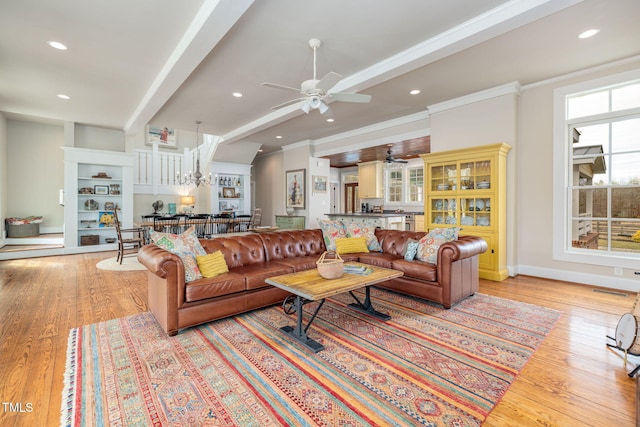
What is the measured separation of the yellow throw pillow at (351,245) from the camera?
4.40 m

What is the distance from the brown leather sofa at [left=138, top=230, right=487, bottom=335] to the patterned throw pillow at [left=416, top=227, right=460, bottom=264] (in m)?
0.14

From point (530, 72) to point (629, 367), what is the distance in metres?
3.74

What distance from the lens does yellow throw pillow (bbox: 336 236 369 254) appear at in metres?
4.40

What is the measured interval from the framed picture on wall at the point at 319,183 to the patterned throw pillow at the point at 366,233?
3.68 metres

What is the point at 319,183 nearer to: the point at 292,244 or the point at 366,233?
the point at 366,233

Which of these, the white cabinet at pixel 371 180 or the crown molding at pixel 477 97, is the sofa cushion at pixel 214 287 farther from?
the white cabinet at pixel 371 180

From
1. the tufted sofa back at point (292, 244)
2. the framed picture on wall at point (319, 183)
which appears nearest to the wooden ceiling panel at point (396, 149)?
the framed picture on wall at point (319, 183)

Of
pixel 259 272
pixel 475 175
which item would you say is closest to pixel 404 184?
pixel 475 175

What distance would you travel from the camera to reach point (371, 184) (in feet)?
32.8

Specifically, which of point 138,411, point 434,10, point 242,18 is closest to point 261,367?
point 138,411

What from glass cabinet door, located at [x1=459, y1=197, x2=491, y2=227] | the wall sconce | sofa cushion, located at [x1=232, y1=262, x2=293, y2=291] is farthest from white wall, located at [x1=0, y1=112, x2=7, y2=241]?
glass cabinet door, located at [x1=459, y1=197, x2=491, y2=227]

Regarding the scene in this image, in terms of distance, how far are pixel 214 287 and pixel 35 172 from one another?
8285mm

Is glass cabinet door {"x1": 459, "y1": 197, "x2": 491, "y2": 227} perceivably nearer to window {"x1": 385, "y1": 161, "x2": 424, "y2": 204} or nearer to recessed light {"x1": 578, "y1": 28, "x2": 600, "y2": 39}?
recessed light {"x1": 578, "y1": 28, "x2": 600, "y2": 39}

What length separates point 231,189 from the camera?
9.47 meters
